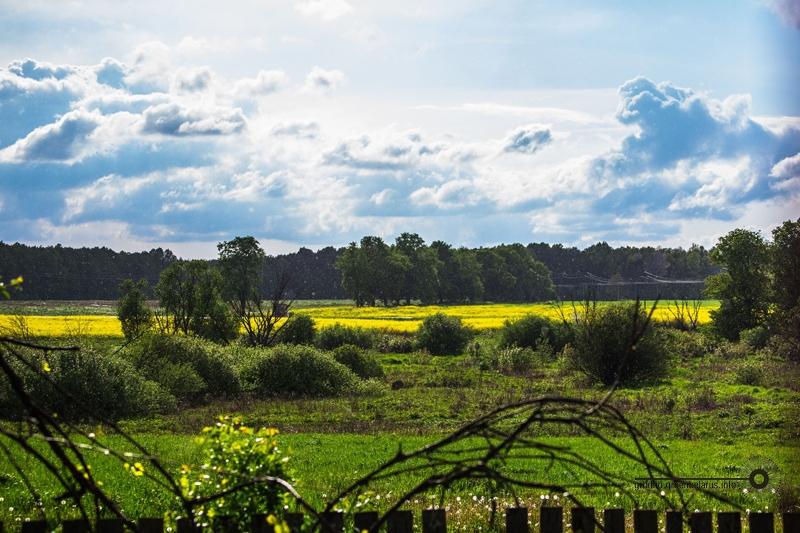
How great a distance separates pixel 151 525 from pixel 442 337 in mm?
43287

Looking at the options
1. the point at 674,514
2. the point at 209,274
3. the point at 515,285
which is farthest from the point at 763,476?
the point at 515,285

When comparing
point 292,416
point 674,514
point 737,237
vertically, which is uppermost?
point 737,237

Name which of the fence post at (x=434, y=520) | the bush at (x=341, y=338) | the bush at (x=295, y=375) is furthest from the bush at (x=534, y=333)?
the fence post at (x=434, y=520)

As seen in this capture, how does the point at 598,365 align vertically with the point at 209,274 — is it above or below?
below

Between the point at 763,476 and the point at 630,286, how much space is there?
117022 millimetres

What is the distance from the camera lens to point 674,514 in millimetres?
4414

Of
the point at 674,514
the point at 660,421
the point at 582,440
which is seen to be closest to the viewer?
the point at 674,514

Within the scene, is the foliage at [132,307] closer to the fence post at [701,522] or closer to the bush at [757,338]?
the bush at [757,338]

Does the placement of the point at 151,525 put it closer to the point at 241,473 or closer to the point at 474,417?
the point at 241,473

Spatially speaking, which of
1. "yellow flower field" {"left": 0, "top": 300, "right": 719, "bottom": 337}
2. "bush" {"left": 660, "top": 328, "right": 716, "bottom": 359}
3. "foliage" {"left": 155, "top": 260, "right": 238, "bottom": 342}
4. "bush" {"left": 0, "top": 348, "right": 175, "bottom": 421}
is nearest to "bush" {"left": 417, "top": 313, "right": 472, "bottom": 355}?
"yellow flower field" {"left": 0, "top": 300, "right": 719, "bottom": 337}

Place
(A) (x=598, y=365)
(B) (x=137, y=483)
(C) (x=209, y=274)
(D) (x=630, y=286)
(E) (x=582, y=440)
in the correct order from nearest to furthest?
(B) (x=137, y=483), (E) (x=582, y=440), (A) (x=598, y=365), (C) (x=209, y=274), (D) (x=630, y=286)

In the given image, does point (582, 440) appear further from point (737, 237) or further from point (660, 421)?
point (737, 237)

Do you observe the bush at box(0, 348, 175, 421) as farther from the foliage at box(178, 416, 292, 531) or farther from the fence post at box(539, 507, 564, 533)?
the fence post at box(539, 507, 564, 533)

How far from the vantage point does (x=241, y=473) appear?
410 cm
